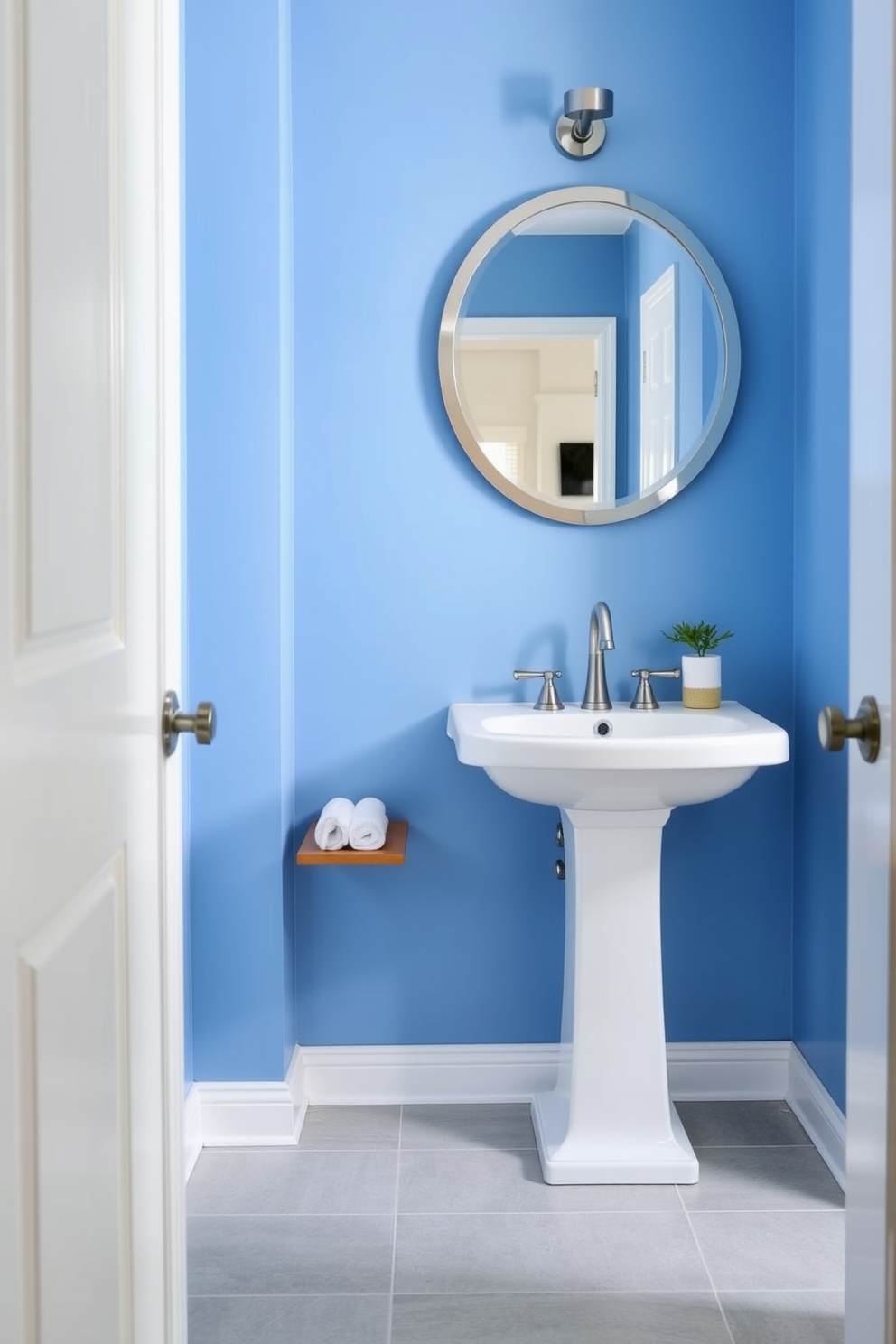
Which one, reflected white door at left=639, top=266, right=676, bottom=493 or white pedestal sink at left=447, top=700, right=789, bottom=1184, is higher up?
reflected white door at left=639, top=266, right=676, bottom=493

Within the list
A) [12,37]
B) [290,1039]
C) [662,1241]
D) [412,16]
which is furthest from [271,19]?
[662,1241]

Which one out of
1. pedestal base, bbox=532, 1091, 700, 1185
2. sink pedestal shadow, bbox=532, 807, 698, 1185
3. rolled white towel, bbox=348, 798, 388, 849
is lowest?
pedestal base, bbox=532, 1091, 700, 1185

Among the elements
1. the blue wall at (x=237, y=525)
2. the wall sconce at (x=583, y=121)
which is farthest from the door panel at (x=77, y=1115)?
the wall sconce at (x=583, y=121)

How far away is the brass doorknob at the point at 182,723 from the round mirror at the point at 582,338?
54.0 inches

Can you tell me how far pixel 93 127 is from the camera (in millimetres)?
1012

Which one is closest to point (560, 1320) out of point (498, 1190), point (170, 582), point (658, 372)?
point (498, 1190)

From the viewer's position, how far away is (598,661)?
8.04 ft

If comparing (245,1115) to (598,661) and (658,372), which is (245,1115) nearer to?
(598,661)

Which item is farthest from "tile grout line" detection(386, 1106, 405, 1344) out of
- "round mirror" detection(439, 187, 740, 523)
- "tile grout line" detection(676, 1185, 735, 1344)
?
"round mirror" detection(439, 187, 740, 523)

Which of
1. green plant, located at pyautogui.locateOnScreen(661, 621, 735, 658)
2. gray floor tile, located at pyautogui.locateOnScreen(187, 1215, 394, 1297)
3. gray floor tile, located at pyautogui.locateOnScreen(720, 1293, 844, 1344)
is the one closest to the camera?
gray floor tile, located at pyautogui.locateOnScreen(720, 1293, 844, 1344)

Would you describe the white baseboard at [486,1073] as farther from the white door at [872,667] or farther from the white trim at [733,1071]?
the white door at [872,667]

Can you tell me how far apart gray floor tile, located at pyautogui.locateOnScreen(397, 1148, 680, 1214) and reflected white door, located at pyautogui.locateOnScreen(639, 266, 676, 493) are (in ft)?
4.55

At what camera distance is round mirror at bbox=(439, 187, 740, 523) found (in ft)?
8.18

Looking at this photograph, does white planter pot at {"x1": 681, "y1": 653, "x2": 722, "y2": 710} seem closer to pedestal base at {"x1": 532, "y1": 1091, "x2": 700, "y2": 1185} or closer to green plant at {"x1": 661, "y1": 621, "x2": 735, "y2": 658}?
green plant at {"x1": 661, "y1": 621, "x2": 735, "y2": 658}
